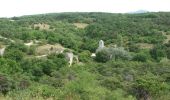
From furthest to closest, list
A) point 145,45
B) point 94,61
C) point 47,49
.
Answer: point 145,45 < point 47,49 < point 94,61

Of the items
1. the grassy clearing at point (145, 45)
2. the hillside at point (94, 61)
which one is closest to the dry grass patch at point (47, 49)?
the hillside at point (94, 61)

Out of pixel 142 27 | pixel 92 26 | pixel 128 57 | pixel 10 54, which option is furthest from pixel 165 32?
pixel 10 54

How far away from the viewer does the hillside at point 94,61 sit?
23.4m

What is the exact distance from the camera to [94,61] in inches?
1991

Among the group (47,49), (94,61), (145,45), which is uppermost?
(47,49)

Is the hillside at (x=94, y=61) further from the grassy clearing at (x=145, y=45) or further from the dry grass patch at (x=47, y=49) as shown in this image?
the grassy clearing at (x=145, y=45)

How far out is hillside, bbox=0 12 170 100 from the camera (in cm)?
2341

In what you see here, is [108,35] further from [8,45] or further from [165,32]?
[8,45]

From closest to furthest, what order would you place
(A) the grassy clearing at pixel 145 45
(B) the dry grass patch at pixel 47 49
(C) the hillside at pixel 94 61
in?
(C) the hillside at pixel 94 61 < (B) the dry grass patch at pixel 47 49 < (A) the grassy clearing at pixel 145 45

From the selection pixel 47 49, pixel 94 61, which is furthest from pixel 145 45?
pixel 47 49

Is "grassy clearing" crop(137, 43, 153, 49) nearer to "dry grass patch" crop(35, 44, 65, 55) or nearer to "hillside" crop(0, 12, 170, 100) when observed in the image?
"hillside" crop(0, 12, 170, 100)

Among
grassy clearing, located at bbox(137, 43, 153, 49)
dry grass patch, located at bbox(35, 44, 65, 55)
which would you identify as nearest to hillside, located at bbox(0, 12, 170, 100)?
dry grass patch, located at bbox(35, 44, 65, 55)

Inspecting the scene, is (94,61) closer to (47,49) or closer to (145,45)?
(47,49)

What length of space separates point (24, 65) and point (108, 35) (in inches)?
1243
